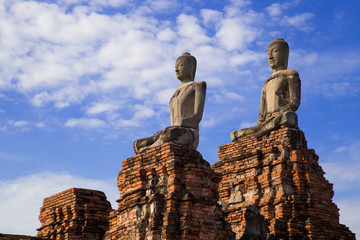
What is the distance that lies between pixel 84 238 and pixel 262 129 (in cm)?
521

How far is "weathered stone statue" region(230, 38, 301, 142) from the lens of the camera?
1692 centimetres

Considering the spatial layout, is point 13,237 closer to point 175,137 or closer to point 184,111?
point 175,137

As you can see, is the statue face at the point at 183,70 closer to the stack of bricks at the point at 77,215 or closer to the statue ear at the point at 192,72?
the statue ear at the point at 192,72

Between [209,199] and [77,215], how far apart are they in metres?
4.71

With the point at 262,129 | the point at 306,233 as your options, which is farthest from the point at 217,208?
the point at 262,129

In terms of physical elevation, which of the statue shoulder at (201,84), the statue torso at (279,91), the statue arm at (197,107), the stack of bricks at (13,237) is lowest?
the stack of bricks at (13,237)

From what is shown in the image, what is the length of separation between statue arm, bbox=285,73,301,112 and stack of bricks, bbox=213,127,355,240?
2.51 ft

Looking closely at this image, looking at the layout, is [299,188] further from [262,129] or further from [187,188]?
[187,188]

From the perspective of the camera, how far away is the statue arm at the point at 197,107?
1482 centimetres

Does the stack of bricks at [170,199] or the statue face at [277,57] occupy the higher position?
the statue face at [277,57]

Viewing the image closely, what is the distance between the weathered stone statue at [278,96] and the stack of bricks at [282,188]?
23 centimetres

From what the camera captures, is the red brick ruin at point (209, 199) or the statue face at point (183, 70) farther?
the statue face at point (183, 70)

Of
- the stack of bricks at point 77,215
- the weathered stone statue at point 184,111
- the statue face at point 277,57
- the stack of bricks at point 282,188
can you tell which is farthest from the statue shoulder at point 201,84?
the stack of bricks at point 77,215

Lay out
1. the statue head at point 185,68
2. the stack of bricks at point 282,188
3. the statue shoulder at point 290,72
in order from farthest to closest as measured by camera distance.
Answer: the statue shoulder at point 290,72 < the stack of bricks at point 282,188 < the statue head at point 185,68
